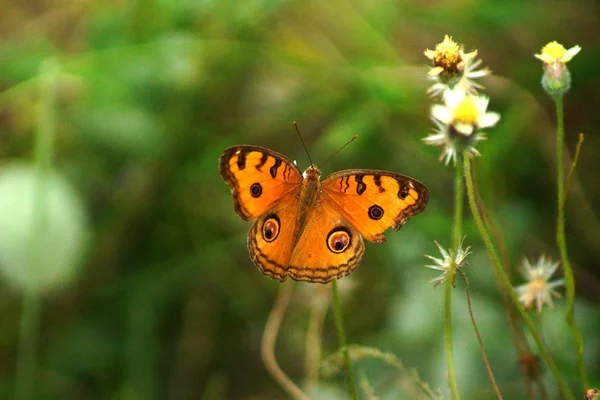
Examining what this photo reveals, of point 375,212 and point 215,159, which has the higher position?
point 215,159

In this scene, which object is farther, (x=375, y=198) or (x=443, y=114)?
(x=375, y=198)

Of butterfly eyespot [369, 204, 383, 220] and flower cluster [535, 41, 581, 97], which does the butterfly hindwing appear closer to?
butterfly eyespot [369, 204, 383, 220]

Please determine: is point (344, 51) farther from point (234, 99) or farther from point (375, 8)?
point (234, 99)

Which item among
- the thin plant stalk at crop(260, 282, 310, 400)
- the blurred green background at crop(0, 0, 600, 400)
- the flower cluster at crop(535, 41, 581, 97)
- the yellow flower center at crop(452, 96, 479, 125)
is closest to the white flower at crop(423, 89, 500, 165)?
the yellow flower center at crop(452, 96, 479, 125)

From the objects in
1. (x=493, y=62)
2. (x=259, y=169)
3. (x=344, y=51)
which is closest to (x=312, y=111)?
(x=344, y=51)

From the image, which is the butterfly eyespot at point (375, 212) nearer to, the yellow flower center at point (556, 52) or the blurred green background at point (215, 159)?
the yellow flower center at point (556, 52)

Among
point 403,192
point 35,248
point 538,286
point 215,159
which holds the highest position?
point 215,159

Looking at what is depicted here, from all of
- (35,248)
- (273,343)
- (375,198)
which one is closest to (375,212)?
(375,198)

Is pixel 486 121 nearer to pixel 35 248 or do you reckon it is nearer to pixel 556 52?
pixel 556 52
